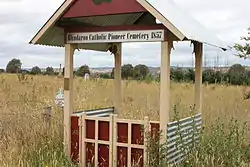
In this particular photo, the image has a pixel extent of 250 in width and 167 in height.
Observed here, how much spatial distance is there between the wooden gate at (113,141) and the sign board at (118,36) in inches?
44.4

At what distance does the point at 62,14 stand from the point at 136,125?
1.98 m

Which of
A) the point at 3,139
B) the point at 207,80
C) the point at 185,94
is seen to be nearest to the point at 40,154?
the point at 3,139

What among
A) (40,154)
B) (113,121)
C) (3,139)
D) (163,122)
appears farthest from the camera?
(3,139)

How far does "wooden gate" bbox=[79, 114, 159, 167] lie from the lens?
18.1 ft

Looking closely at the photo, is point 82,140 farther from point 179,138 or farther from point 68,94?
point 179,138

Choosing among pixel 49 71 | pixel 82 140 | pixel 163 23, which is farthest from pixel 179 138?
pixel 49 71

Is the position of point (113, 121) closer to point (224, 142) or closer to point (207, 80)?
point (224, 142)

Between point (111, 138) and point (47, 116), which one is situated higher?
point (47, 116)

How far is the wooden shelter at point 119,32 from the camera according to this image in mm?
5336

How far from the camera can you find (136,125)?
18.3 ft

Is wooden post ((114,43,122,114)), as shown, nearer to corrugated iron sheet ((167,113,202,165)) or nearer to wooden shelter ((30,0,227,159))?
wooden shelter ((30,0,227,159))

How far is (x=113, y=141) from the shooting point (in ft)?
18.7

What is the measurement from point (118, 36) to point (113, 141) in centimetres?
154

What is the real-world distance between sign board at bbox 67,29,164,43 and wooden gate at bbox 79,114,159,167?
113 centimetres
